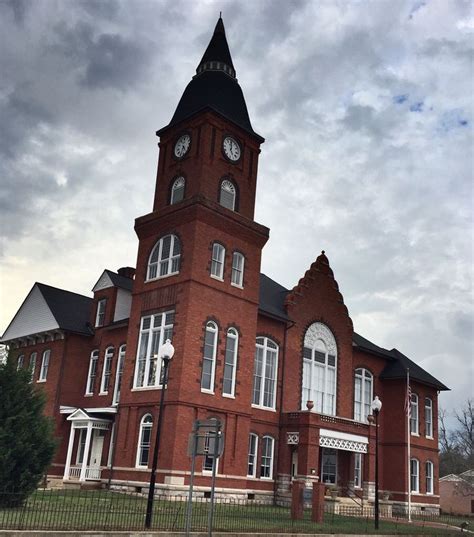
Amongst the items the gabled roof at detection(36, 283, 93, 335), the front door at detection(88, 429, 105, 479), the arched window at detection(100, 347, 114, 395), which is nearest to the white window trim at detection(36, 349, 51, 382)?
the gabled roof at detection(36, 283, 93, 335)

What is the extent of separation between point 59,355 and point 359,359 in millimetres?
19174

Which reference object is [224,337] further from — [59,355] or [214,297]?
[59,355]

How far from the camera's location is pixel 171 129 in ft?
121

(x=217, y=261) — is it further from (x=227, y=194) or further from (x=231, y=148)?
(x=231, y=148)

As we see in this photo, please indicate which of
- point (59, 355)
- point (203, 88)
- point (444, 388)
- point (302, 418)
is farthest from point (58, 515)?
point (444, 388)

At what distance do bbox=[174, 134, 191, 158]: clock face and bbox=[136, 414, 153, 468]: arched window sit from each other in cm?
1426

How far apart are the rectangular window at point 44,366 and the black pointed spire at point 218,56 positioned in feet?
66.4

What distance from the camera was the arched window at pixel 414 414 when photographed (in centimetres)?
4347

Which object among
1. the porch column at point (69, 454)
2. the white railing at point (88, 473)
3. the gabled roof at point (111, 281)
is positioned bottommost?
the white railing at point (88, 473)

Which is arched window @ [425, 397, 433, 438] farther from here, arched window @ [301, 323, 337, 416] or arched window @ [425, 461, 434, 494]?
arched window @ [301, 323, 337, 416]

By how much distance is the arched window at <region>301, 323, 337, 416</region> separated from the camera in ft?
123

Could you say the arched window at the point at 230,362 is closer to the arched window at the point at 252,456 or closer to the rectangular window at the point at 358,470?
the arched window at the point at 252,456

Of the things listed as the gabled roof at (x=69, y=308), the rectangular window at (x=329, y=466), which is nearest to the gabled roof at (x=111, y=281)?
the gabled roof at (x=69, y=308)

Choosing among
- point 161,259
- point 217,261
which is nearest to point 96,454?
point 161,259
